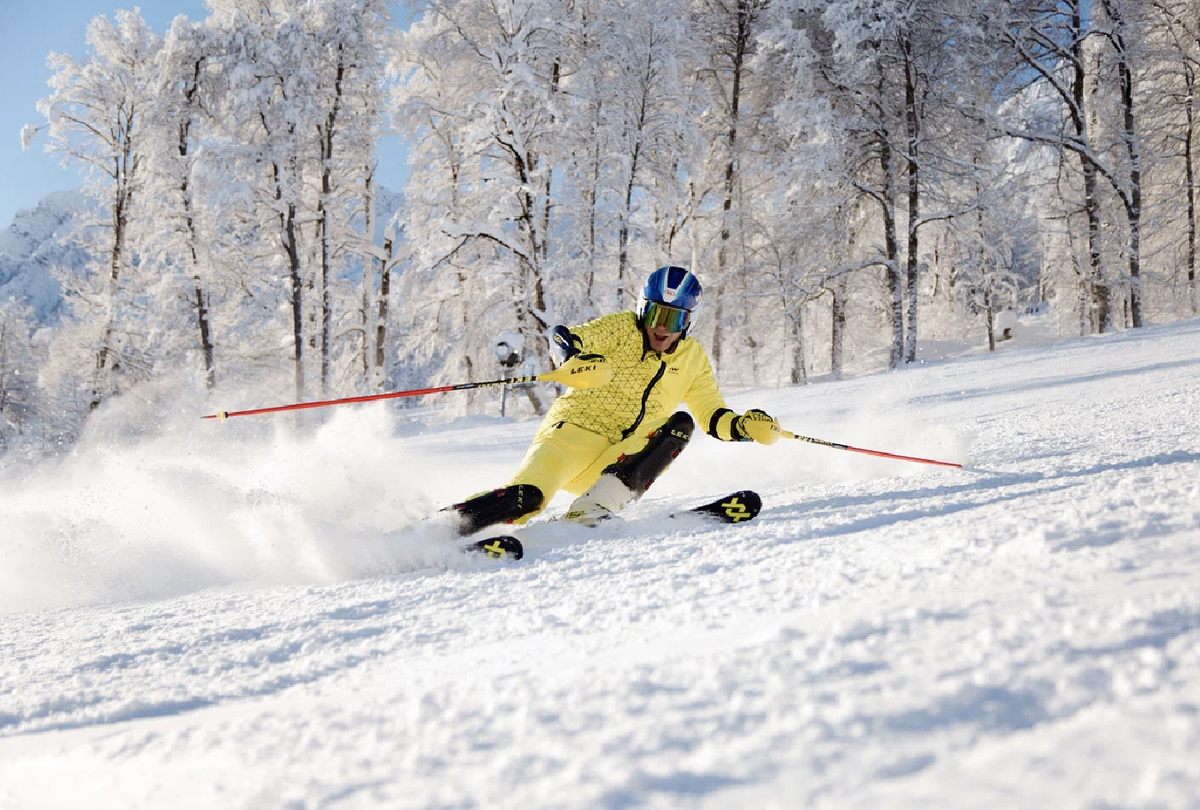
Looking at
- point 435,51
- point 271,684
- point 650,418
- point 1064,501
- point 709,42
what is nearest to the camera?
point 271,684

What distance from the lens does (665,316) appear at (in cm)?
388

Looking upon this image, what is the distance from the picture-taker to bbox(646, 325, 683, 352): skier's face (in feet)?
12.8

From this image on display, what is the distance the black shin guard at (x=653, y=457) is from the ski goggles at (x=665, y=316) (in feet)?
1.68

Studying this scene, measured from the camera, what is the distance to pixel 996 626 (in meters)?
1.16

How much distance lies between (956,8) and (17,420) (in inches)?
1018

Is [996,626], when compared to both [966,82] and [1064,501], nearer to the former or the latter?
[1064,501]

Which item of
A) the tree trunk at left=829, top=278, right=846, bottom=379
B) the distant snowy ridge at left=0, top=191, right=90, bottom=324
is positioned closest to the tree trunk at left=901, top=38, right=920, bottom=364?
the tree trunk at left=829, top=278, right=846, bottom=379

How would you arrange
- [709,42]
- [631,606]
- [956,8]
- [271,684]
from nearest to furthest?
1. [271,684]
2. [631,606]
3. [956,8]
4. [709,42]

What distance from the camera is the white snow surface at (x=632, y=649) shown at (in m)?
0.87

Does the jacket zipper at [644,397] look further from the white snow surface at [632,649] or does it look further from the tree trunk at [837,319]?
the tree trunk at [837,319]

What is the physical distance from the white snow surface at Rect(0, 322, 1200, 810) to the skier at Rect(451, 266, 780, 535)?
0.33 metres

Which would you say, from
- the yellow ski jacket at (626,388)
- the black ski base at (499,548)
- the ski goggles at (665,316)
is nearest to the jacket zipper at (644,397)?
the yellow ski jacket at (626,388)

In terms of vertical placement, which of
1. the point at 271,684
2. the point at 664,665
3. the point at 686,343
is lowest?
the point at 271,684

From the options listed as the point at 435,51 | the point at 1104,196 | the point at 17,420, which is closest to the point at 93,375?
the point at 17,420
